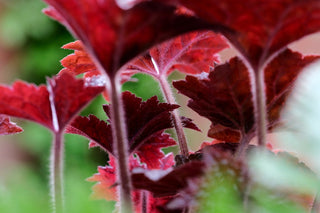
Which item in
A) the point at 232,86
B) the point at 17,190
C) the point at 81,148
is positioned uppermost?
the point at 81,148

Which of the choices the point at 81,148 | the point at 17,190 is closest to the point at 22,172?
the point at 17,190

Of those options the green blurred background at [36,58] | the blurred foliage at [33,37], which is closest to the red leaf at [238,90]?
the green blurred background at [36,58]

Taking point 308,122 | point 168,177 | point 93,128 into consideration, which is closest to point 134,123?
point 93,128

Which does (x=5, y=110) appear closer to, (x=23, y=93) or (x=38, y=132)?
(x=23, y=93)

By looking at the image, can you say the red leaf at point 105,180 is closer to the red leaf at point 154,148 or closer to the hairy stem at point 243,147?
the red leaf at point 154,148

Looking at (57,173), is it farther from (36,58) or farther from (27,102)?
(36,58)

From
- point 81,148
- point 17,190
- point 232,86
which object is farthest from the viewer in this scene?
point 81,148

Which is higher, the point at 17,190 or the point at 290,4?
the point at 290,4
